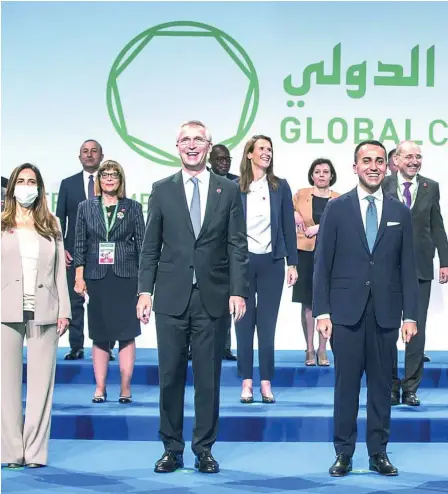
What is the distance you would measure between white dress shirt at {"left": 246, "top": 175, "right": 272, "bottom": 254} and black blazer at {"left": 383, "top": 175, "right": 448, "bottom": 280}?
2.19 ft

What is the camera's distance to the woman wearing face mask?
4.70 meters

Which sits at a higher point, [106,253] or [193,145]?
[193,145]

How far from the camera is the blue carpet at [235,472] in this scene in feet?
14.3

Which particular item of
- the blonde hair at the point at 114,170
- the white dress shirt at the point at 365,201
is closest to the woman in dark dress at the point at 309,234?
the blonde hair at the point at 114,170

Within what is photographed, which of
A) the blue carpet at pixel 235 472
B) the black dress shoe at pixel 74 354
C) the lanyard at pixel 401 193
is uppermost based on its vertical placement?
the lanyard at pixel 401 193

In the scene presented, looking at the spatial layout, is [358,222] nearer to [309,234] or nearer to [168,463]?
[168,463]

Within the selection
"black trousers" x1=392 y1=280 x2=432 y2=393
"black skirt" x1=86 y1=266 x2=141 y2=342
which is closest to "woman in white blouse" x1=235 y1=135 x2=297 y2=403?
"black skirt" x1=86 y1=266 x2=141 y2=342

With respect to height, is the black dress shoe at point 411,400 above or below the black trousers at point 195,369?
below

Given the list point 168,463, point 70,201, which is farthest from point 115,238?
point 168,463

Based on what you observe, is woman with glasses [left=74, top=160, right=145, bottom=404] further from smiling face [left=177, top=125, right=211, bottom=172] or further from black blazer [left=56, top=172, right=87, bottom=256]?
smiling face [left=177, top=125, right=211, bottom=172]

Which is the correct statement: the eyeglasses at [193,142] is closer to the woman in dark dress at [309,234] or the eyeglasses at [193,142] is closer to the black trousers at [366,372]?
the black trousers at [366,372]

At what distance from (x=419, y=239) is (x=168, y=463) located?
82.0 inches

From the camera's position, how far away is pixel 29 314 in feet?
15.5

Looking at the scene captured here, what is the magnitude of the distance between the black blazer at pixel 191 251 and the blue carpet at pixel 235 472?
0.73 metres
